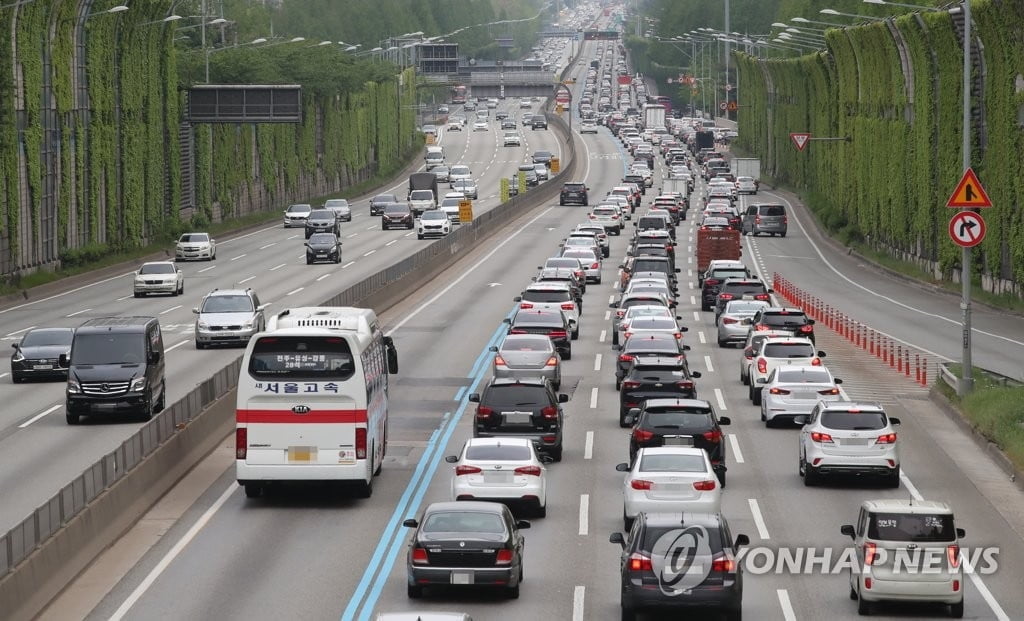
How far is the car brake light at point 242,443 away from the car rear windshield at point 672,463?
20.8ft

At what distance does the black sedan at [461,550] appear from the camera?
2212cm

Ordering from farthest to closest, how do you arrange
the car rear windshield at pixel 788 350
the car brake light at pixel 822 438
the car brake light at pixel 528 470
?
the car rear windshield at pixel 788 350
the car brake light at pixel 822 438
the car brake light at pixel 528 470

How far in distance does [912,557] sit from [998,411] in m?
15.5

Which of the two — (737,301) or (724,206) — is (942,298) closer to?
(737,301)

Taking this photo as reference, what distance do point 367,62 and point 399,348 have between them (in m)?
110

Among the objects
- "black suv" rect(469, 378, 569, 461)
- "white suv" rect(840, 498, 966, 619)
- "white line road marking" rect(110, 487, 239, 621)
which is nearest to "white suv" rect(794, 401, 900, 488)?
"black suv" rect(469, 378, 569, 461)

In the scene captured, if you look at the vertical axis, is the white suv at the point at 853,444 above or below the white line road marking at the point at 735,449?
above

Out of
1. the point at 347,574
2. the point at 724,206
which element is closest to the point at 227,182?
the point at 724,206

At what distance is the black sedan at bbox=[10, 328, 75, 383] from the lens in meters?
44.6

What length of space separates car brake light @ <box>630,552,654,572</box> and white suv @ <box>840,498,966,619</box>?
112 inches

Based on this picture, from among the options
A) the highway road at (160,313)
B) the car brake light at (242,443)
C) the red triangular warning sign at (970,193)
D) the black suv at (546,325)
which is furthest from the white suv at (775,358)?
the car brake light at (242,443)

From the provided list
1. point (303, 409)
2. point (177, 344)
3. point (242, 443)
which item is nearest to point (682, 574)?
point (303, 409)

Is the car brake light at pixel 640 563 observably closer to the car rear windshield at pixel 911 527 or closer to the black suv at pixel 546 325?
the car rear windshield at pixel 911 527

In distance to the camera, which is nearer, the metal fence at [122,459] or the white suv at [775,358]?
the metal fence at [122,459]
